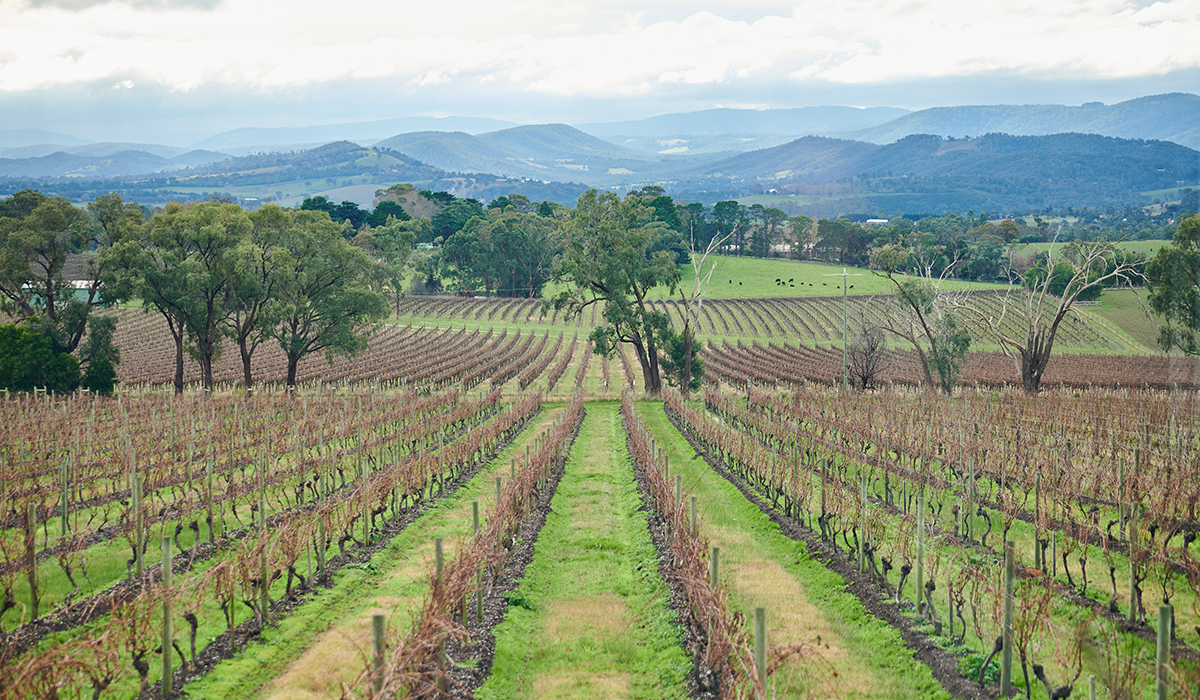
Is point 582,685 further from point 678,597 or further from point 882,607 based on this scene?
point 882,607

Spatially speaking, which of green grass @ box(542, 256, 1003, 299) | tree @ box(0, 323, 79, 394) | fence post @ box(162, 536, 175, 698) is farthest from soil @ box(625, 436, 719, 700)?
green grass @ box(542, 256, 1003, 299)

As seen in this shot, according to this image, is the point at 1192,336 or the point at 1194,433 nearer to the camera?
the point at 1194,433

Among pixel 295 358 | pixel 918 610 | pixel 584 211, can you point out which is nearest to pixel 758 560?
pixel 918 610

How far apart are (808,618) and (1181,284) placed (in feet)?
144

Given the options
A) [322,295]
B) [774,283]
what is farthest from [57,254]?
[774,283]

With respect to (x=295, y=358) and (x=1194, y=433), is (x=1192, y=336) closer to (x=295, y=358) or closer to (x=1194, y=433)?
(x=1194, y=433)

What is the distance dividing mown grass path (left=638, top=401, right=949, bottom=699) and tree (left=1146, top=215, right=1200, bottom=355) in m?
37.6

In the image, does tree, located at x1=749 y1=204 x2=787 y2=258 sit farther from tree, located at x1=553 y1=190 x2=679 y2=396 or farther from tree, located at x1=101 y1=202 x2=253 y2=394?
tree, located at x1=101 y1=202 x2=253 y2=394

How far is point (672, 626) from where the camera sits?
37.0 ft

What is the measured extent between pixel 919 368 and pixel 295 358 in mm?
45277

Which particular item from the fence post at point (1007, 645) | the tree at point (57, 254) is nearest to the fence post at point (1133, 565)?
the fence post at point (1007, 645)

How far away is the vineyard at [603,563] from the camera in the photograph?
915 cm

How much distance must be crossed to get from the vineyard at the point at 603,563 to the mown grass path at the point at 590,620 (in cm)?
5

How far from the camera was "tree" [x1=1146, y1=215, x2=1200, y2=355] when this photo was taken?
144 feet
